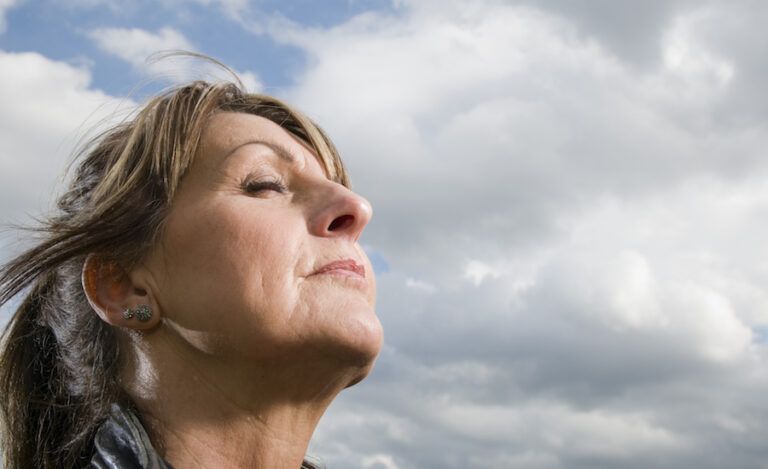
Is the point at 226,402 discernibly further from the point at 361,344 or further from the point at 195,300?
the point at 361,344

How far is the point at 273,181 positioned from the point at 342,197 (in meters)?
0.39

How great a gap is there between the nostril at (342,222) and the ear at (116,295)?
98 centimetres

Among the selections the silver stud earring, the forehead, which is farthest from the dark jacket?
the forehead

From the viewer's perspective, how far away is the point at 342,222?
4.55 meters

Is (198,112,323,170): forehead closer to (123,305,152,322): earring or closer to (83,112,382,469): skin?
(83,112,382,469): skin

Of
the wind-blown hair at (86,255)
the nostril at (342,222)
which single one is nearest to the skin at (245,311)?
the nostril at (342,222)

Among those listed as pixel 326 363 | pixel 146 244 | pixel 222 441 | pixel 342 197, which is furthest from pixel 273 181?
pixel 222 441

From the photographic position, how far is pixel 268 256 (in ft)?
13.7

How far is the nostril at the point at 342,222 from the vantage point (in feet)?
14.9

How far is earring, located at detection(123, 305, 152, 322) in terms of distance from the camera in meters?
4.45

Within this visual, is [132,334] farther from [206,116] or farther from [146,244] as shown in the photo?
[206,116]

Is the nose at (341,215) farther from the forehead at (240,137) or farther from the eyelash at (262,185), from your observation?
the forehead at (240,137)

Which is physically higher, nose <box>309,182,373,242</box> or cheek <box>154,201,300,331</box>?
nose <box>309,182,373,242</box>

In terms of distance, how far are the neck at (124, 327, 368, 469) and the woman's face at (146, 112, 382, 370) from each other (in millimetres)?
126
